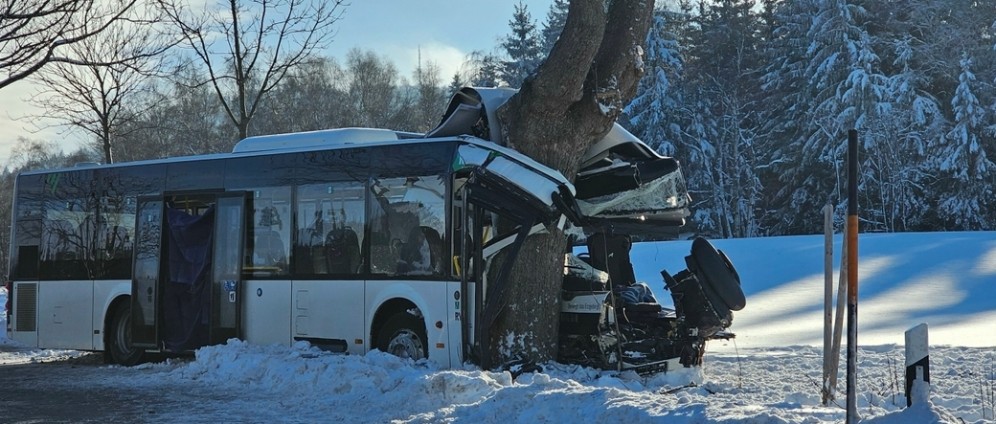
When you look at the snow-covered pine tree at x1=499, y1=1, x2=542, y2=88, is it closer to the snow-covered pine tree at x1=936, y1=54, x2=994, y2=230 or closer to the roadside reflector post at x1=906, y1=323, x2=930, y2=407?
the snow-covered pine tree at x1=936, y1=54, x2=994, y2=230

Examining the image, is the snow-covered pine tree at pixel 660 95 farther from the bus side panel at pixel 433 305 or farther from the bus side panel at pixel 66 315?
the bus side panel at pixel 433 305

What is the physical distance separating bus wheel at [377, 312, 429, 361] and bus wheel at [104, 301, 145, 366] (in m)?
4.79

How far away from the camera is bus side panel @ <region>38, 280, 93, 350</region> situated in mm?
15195

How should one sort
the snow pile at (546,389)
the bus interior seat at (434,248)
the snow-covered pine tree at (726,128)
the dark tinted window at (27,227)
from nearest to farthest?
the snow pile at (546,389), the bus interior seat at (434,248), the dark tinted window at (27,227), the snow-covered pine tree at (726,128)

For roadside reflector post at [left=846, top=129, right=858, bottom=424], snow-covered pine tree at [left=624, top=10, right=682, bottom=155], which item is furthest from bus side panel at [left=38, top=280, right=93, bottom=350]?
snow-covered pine tree at [left=624, top=10, right=682, bottom=155]

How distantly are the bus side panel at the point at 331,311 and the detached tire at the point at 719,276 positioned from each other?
3.98 m

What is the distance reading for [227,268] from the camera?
13562 mm

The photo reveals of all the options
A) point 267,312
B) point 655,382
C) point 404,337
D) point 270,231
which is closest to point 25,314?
point 267,312

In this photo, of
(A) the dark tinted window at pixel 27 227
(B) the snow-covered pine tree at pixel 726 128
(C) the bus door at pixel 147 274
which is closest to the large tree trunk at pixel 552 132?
(C) the bus door at pixel 147 274

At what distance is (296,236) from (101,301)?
Result: 4123 mm

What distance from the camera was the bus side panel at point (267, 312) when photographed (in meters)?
12.9

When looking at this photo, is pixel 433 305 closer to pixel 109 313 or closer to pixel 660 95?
pixel 109 313

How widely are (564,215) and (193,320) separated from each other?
19.3 feet

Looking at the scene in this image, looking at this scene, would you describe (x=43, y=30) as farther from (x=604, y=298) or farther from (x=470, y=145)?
(x=604, y=298)
